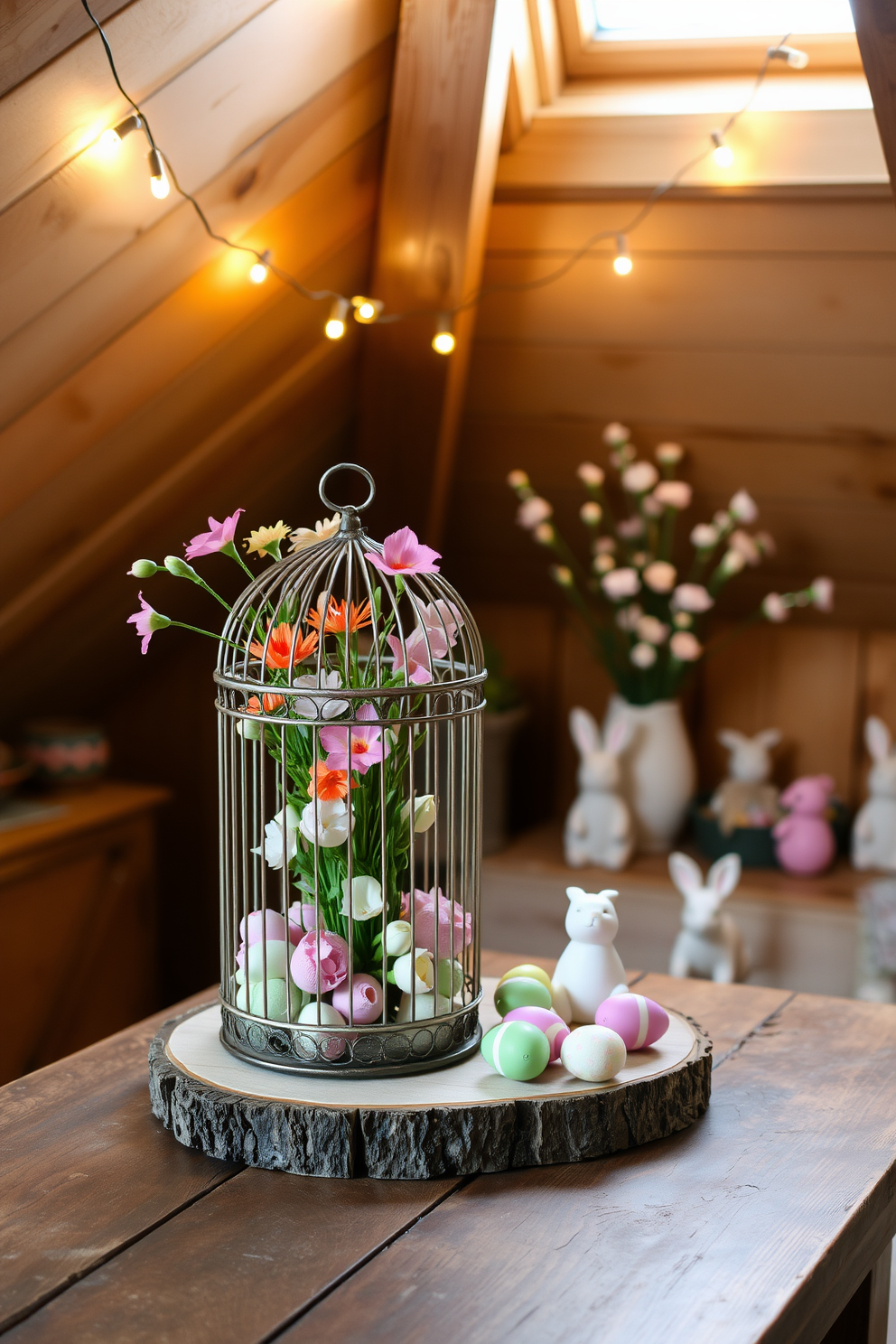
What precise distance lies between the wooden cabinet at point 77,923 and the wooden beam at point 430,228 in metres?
0.81

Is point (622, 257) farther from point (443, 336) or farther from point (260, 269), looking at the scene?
point (260, 269)

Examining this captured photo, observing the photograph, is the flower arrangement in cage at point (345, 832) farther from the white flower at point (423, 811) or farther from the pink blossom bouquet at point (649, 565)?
the pink blossom bouquet at point (649, 565)

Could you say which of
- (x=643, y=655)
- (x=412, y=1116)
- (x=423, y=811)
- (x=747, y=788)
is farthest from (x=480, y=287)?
(x=412, y=1116)

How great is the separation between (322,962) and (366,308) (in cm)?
108

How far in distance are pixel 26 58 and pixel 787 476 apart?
1504 mm

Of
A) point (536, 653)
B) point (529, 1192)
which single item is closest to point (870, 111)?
point (536, 653)

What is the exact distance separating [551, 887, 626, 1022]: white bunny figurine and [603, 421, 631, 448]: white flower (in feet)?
3.99

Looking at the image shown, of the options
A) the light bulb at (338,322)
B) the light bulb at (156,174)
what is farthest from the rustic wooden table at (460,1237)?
the light bulb at (338,322)

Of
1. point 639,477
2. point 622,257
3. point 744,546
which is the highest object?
point 622,257

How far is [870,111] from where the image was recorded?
1.87 metres

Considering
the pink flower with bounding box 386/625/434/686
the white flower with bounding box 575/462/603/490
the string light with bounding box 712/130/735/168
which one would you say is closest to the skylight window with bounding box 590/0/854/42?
the string light with bounding box 712/130/735/168

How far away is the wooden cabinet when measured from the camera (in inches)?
91.7

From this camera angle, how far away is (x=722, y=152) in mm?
1910

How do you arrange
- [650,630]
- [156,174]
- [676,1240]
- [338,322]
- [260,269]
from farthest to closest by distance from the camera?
1. [650,630]
2. [338,322]
3. [260,269]
4. [156,174]
5. [676,1240]
